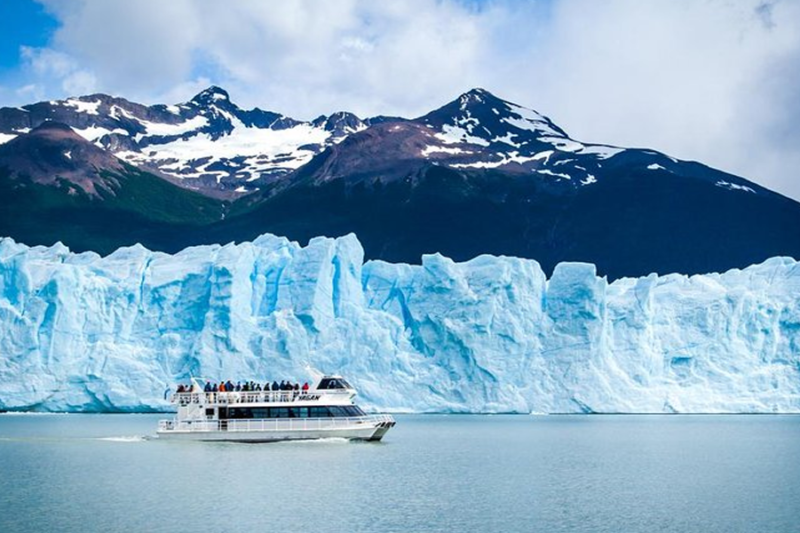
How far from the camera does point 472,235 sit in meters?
91.7

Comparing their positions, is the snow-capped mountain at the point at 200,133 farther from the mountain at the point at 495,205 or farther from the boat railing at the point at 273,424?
the boat railing at the point at 273,424

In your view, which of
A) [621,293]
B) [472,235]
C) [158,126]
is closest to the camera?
[621,293]

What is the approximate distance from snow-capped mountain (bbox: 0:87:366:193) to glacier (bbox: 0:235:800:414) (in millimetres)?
67493

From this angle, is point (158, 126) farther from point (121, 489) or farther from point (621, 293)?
point (121, 489)

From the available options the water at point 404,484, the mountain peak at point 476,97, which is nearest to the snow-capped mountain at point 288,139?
the mountain peak at point 476,97

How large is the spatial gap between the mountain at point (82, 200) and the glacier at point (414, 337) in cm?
3467

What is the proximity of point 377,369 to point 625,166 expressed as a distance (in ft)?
174

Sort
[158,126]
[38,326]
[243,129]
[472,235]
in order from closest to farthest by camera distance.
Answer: [38,326] → [472,235] → [158,126] → [243,129]

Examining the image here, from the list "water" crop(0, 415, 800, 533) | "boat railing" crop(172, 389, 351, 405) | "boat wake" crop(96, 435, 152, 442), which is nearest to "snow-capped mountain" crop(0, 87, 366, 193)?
"boat wake" crop(96, 435, 152, 442)

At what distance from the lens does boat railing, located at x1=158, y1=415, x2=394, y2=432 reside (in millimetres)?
38344

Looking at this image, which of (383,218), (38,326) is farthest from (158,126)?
(38,326)

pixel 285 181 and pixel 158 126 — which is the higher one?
pixel 158 126

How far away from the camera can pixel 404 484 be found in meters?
27.1

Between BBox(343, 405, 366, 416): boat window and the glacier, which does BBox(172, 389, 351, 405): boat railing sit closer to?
BBox(343, 405, 366, 416): boat window
